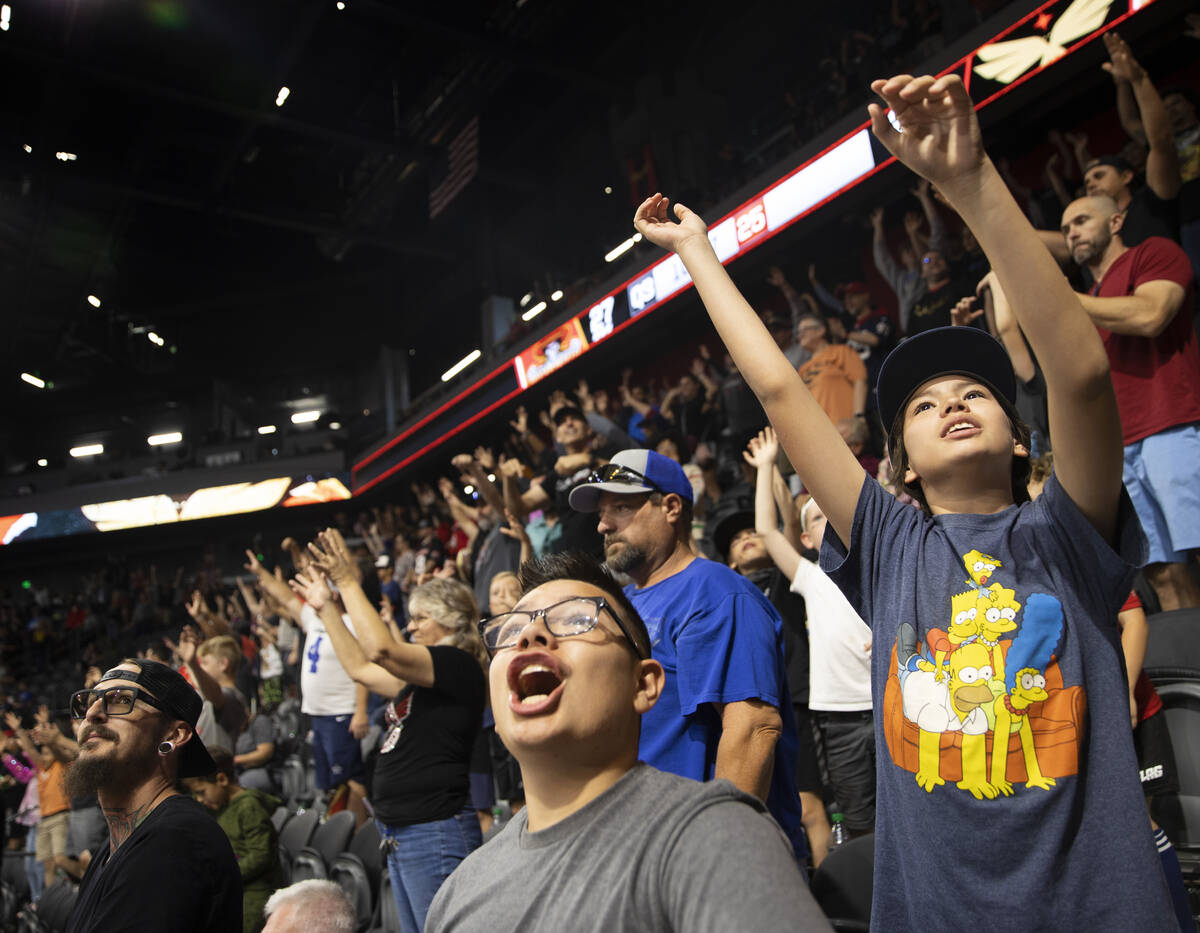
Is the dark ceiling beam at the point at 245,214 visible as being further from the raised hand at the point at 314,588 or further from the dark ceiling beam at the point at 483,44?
the raised hand at the point at 314,588

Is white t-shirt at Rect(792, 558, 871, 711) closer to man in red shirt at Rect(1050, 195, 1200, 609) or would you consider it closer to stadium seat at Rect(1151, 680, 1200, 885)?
stadium seat at Rect(1151, 680, 1200, 885)

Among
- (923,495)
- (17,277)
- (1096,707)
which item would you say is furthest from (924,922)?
(17,277)

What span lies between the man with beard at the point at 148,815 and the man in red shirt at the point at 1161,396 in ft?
10.3

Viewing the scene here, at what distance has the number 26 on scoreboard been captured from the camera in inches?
348

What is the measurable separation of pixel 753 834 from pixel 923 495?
91cm

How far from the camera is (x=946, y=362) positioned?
157cm

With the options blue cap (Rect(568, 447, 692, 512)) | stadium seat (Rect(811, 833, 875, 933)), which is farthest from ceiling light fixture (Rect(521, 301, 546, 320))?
Answer: stadium seat (Rect(811, 833, 875, 933))

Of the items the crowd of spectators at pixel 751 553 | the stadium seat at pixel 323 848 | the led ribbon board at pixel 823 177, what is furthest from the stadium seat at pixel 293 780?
the led ribbon board at pixel 823 177

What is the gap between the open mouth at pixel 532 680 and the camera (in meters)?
1.17

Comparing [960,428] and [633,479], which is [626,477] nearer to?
[633,479]

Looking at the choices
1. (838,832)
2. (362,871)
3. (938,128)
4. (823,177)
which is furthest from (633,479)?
(823,177)

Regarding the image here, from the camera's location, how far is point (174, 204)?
17.3 m

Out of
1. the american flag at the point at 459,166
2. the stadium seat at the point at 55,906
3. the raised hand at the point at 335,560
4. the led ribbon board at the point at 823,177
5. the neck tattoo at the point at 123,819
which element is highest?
the american flag at the point at 459,166

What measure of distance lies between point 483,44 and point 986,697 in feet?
46.4
